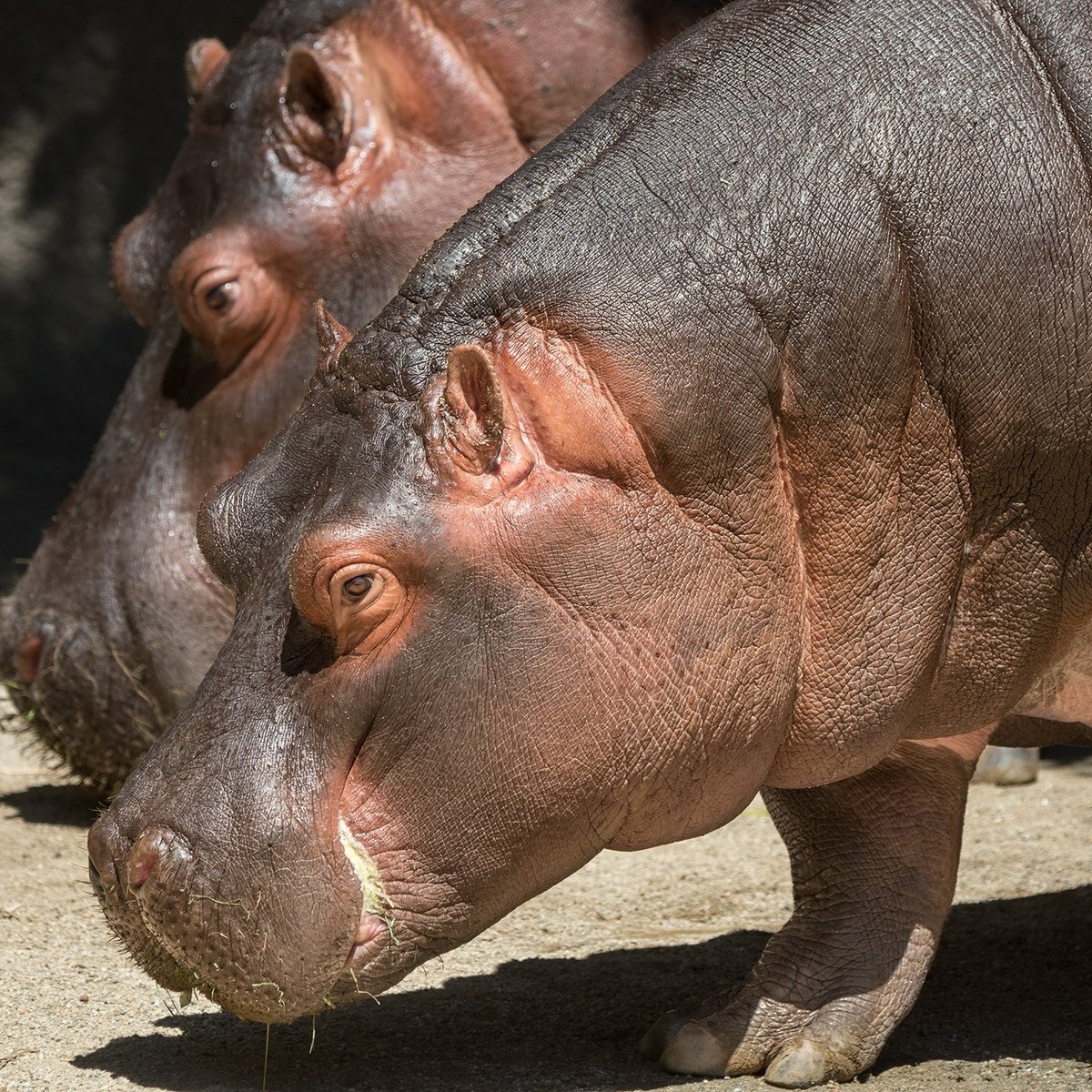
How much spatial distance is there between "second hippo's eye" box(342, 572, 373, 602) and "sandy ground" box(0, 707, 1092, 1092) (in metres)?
0.89

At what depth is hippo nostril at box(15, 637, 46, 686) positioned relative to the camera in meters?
5.10

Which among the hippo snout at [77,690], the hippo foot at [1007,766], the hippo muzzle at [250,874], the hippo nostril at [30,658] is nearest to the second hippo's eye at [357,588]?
the hippo muzzle at [250,874]

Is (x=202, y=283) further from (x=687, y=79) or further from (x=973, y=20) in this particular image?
(x=973, y=20)

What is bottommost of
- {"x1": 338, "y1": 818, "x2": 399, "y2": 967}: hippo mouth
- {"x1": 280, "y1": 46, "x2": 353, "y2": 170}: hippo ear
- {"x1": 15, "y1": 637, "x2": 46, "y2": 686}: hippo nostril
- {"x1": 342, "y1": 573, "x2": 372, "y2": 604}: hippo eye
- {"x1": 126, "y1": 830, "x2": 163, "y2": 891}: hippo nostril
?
{"x1": 15, "y1": 637, "x2": 46, "y2": 686}: hippo nostril

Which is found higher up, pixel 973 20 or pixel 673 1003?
pixel 973 20

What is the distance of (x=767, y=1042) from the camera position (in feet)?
11.0

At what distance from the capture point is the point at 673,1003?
146 inches

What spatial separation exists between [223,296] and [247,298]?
65 millimetres

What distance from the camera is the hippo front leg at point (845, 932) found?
3305mm

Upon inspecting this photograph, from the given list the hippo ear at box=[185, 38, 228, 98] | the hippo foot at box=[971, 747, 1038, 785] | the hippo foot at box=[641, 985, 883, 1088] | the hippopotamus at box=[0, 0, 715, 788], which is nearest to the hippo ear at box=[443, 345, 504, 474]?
the hippo foot at box=[641, 985, 883, 1088]

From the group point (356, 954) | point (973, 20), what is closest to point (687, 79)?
point (973, 20)

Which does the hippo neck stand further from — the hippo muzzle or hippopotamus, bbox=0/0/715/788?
the hippo muzzle

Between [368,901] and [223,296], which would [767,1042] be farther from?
[223,296]

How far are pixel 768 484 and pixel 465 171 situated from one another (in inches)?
91.5
